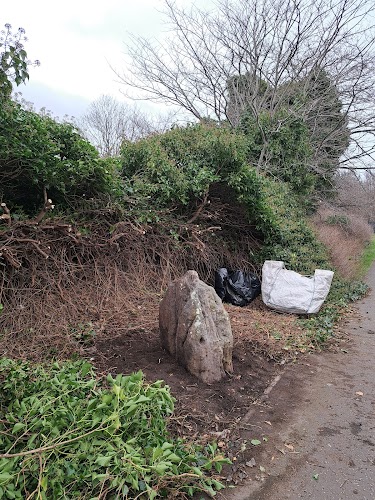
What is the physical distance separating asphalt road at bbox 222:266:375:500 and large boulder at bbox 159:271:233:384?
1.99ft

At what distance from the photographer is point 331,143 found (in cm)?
1302

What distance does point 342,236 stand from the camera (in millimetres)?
14359

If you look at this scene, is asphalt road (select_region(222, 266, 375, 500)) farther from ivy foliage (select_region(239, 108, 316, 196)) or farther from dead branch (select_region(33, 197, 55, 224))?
ivy foliage (select_region(239, 108, 316, 196))

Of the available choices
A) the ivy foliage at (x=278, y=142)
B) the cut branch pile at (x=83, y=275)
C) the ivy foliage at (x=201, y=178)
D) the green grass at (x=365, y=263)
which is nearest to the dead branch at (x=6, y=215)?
the cut branch pile at (x=83, y=275)

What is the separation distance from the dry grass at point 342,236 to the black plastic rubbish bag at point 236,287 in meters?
3.35

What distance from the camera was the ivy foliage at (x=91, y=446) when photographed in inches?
77.5

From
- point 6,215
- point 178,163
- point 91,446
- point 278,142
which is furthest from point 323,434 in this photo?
point 278,142

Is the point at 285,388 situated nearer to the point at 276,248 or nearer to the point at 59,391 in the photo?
the point at 59,391

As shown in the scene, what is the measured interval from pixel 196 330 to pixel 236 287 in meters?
2.92

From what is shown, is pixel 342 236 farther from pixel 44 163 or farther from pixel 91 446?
pixel 91 446

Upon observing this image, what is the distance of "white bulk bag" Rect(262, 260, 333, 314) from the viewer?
5.91 m

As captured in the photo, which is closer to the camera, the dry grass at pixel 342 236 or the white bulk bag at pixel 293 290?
the white bulk bag at pixel 293 290

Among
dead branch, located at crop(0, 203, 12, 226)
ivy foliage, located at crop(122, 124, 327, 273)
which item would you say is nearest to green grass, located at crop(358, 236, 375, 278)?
ivy foliage, located at crop(122, 124, 327, 273)

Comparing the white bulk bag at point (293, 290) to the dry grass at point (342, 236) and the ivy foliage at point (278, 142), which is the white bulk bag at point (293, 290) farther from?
the ivy foliage at point (278, 142)
